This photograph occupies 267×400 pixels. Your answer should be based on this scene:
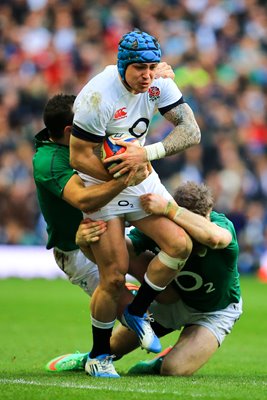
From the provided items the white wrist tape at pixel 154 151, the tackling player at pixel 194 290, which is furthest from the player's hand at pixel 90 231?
the white wrist tape at pixel 154 151

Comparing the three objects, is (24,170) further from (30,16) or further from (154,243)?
(154,243)

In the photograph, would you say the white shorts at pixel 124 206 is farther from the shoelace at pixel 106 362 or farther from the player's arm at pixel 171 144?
the shoelace at pixel 106 362

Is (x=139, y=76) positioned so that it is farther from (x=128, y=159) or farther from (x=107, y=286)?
(x=107, y=286)

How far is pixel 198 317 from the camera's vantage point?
7832 mm

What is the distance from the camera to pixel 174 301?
784 cm

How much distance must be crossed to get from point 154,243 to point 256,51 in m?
13.3

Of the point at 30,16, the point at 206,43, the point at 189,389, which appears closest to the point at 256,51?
the point at 206,43

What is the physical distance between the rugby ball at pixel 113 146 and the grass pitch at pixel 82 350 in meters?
1.52

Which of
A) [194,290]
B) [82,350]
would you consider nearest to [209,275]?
[194,290]

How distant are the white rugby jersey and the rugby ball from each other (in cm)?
4

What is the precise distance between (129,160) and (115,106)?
1.25 feet

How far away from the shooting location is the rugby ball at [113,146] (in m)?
6.94

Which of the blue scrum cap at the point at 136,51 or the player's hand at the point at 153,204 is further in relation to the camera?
the player's hand at the point at 153,204

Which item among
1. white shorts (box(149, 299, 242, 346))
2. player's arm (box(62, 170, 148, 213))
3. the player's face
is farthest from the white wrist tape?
white shorts (box(149, 299, 242, 346))
